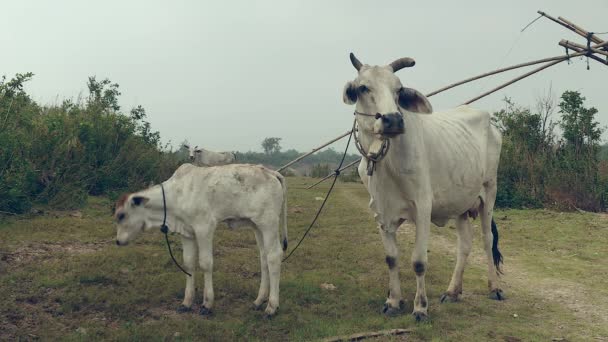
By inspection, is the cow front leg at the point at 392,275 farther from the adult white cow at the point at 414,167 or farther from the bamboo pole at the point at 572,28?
the bamboo pole at the point at 572,28

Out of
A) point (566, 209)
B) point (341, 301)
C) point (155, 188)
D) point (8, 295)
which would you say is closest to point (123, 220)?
point (155, 188)

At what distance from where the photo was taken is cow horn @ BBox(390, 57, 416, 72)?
5.51 metres

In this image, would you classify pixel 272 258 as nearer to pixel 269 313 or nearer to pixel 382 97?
pixel 269 313

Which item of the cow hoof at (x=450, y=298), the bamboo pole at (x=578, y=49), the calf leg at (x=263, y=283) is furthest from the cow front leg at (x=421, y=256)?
the bamboo pole at (x=578, y=49)

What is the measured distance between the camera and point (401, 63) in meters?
5.53

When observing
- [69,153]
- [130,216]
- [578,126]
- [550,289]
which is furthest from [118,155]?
[578,126]

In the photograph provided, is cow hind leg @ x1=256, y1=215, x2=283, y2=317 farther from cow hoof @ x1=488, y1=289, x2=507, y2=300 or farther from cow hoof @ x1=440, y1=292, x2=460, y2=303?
cow hoof @ x1=488, y1=289, x2=507, y2=300

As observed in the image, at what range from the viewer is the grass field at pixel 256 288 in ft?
17.3

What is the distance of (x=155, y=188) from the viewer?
616 cm

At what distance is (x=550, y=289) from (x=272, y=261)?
14.6ft

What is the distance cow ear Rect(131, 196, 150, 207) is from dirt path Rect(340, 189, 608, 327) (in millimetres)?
5303

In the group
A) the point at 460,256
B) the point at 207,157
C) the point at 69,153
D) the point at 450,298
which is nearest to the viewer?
the point at 450,298

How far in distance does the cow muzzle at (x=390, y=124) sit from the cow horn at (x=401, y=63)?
3.46ft

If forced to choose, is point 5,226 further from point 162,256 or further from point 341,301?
point 341,301
